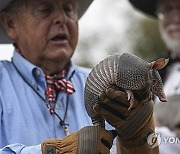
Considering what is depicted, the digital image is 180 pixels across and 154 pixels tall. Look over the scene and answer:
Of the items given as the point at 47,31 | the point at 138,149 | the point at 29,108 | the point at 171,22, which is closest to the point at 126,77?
the point at 138,149

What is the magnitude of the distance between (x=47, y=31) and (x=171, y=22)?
5.71 ft

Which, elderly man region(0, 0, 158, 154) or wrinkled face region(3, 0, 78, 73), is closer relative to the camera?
elderly man region(0, 0, 158, 154)

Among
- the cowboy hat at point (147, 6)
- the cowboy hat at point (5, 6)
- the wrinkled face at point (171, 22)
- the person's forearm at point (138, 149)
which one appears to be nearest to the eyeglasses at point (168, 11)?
the wrinkled face at point (171, 22)

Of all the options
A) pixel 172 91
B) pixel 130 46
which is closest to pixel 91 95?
pixel 172 91

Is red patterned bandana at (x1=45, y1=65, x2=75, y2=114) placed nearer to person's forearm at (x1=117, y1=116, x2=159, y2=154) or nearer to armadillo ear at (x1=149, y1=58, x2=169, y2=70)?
person's forearm at (x1=117, y1=116, x2=159, y2=154)

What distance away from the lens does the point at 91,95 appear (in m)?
2.39

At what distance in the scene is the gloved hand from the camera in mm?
2338

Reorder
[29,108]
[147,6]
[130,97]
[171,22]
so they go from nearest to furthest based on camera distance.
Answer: [130,97] < [29,108] < [171,22] < [147,6]

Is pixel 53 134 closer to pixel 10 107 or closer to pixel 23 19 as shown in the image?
pixel 10 107

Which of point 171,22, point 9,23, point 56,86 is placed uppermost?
point 9,23

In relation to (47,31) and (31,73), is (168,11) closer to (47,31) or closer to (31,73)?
(47,31)

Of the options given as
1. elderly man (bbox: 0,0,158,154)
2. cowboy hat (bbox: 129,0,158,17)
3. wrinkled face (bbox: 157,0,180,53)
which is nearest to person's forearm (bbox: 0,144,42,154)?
elderly man (bbox: 0,0,158,154)

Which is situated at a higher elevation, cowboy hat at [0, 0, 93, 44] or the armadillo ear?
the armadillo ear

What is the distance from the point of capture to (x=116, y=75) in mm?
2328
